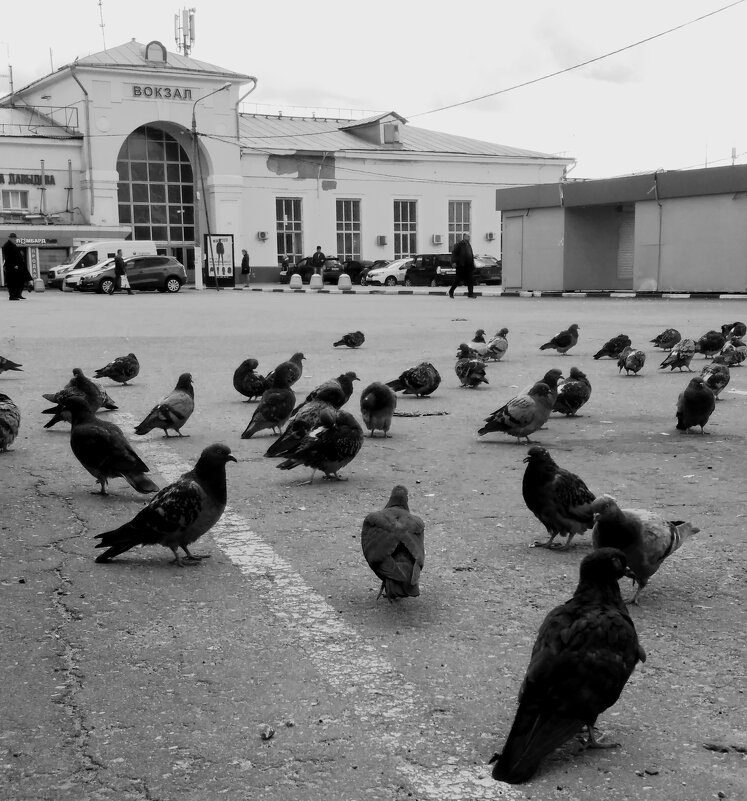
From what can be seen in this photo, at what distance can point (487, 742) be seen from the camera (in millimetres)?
3146

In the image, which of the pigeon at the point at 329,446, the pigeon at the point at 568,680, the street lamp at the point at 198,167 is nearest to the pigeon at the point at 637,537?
the pigeon at the point at 568,680

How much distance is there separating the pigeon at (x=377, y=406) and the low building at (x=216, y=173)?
4351 cm

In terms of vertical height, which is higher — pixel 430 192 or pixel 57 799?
pixel 430 192

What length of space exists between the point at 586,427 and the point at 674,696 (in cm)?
540

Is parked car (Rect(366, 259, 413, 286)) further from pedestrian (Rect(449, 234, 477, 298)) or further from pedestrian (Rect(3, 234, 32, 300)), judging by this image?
pedestrian (Rect(3, 234, 32, 300))

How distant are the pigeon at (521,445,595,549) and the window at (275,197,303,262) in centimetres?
5377

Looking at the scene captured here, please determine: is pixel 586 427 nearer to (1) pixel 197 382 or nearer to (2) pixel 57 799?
(1) pixel 197 382

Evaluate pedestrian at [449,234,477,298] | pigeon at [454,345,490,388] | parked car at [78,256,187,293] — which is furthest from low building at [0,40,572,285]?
pigeon at [454,345,490,388]

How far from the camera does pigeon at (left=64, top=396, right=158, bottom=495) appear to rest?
19.8 feet

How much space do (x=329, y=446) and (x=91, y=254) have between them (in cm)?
4205

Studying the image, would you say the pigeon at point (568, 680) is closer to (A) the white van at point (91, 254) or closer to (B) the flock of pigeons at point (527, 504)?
(B) the flock of pigeons at point (527, 504)

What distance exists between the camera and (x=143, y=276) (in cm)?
4469

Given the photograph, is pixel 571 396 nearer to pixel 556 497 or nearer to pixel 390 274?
pixel 556 497

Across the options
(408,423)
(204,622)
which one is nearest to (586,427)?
(408,423)
